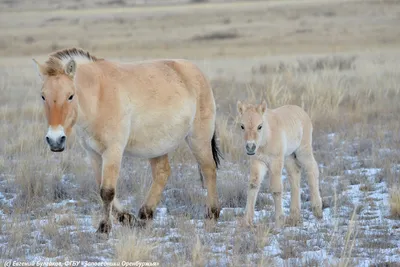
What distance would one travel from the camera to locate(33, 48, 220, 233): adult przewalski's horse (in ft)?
21.1

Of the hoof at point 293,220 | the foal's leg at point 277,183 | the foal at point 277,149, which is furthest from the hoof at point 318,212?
the foal's leg at point 277,183

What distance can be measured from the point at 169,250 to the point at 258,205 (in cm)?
212

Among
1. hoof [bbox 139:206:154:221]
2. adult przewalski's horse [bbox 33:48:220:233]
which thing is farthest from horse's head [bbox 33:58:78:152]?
hoof [bbox 139:206:154:221]

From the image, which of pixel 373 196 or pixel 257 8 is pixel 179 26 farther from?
pixel 373 196

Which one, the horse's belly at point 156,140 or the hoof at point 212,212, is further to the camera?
the hoof at point 212,212

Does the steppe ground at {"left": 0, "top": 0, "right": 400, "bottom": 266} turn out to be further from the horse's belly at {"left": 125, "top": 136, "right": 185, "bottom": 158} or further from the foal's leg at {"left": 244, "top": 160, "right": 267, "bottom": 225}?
the horse's belly at {"left": 125, "top": 136, "right": 185, "bottom": 158}

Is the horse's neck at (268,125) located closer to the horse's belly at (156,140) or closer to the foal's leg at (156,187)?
the horse's belly at (156,140)

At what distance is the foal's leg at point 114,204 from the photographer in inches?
280

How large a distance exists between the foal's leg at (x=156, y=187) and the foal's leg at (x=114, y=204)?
0.96 ft

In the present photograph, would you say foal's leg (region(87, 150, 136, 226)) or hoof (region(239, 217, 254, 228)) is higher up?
foal's leg (region(87, 150, 136, 226))

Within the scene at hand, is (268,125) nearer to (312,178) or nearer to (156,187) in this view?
(312,178)

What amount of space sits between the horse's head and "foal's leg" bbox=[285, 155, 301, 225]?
97.0 inches

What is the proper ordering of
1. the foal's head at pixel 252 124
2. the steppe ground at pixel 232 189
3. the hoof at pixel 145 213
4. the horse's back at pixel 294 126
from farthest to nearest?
the hoof at pixel 145 213
the horse's back at pixel 294 126
the foal's head at pixel 252 124
the steppe ground at pixel 232 189

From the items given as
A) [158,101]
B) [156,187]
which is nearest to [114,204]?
[156,187]
